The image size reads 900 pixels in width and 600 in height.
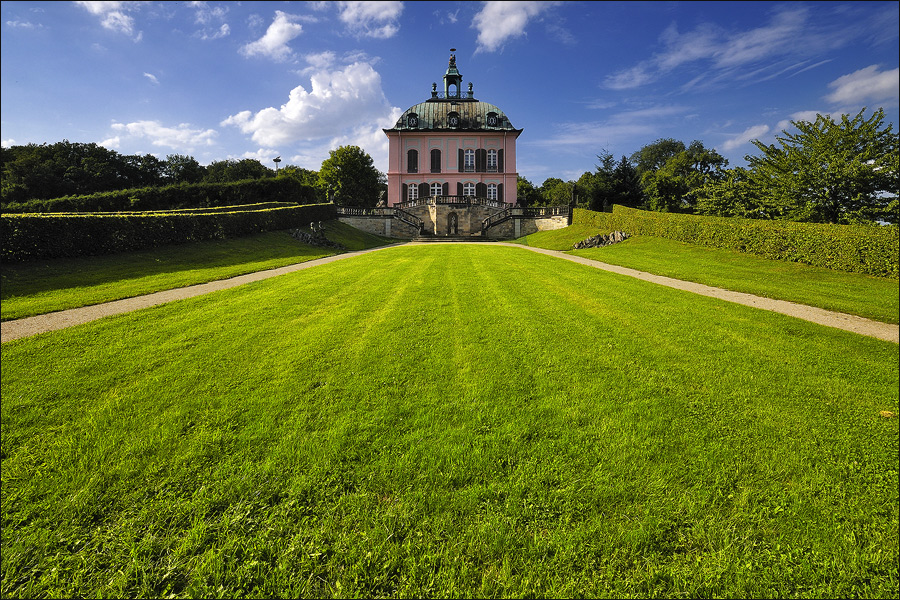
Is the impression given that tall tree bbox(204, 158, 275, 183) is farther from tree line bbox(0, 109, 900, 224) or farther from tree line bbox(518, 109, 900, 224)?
tree line bbox(518, 109, 900, 224)

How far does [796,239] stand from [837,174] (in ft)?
18.7

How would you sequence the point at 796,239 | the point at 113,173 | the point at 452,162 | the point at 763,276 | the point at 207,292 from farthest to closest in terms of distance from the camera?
the point at 113,173 → the point at 452,162 → the point at 796,239 → the point at 763,276 → the point at 207,292

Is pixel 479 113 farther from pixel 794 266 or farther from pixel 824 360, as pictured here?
pixel 824 360

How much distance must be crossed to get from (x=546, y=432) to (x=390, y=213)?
113 feet

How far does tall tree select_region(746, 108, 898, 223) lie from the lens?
53.0 feet

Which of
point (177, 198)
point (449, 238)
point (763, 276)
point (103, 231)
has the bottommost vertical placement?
point (763, 276)

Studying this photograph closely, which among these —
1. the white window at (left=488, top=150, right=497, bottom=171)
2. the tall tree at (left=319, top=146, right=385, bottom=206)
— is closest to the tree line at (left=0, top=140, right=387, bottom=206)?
the tall tree at (left=319, top=146, right=385, bottom=206)

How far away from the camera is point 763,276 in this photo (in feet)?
40.8

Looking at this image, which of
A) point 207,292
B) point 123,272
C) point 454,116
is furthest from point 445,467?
point 454,116

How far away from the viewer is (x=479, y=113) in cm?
4594

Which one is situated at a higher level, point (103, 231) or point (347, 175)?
point (347, 175)

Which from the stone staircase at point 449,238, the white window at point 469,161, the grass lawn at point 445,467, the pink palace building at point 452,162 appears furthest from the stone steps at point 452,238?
the grass lawn at point 445,467

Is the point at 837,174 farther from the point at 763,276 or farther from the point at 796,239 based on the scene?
the point at 763,276

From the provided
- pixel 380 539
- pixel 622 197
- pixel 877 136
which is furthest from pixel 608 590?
pixel 622 197
